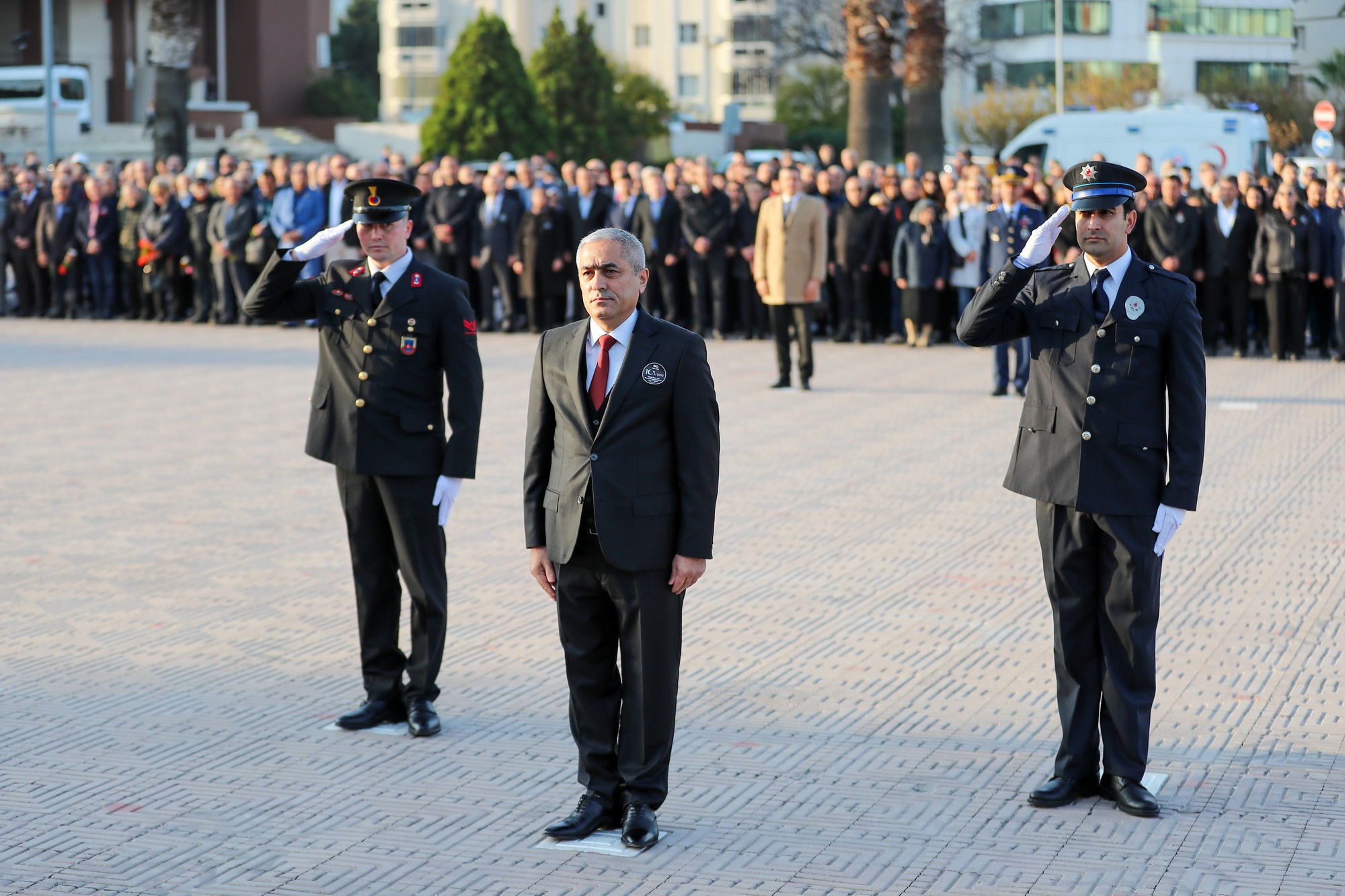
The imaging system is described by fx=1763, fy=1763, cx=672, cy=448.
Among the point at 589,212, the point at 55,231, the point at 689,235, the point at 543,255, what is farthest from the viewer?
the point at 55,231

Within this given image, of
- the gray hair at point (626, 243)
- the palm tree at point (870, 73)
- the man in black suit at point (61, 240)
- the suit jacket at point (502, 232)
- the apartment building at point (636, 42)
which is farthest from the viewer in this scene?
the apartment building at point (636, 42)

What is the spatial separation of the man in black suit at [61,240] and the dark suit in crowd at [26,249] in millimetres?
150

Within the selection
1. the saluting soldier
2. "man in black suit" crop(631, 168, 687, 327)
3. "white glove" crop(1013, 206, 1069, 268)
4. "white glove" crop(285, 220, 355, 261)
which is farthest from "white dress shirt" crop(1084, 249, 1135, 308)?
"man in black suit" crop(631, 168, 687, 327)

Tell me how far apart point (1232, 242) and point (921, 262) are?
10.3 feet

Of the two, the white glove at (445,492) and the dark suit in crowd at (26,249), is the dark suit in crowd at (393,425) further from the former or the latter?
the dark suit in crowd at (26,249)

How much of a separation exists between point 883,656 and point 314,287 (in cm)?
271

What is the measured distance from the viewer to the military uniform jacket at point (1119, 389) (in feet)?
17.9

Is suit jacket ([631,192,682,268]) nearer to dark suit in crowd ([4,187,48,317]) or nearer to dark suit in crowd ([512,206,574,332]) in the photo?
dark suit in crowd ([512,206,574,332])

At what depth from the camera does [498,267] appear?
21078 mm

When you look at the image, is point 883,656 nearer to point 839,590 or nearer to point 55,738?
point 839,590

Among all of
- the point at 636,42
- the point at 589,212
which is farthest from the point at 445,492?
the point at 636,42

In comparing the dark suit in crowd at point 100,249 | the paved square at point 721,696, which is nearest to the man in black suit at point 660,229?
the dark suit in crowd at point 100,249

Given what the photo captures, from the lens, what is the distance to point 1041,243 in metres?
5.41

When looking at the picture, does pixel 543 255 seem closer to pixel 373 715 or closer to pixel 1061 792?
pixel 373 715
